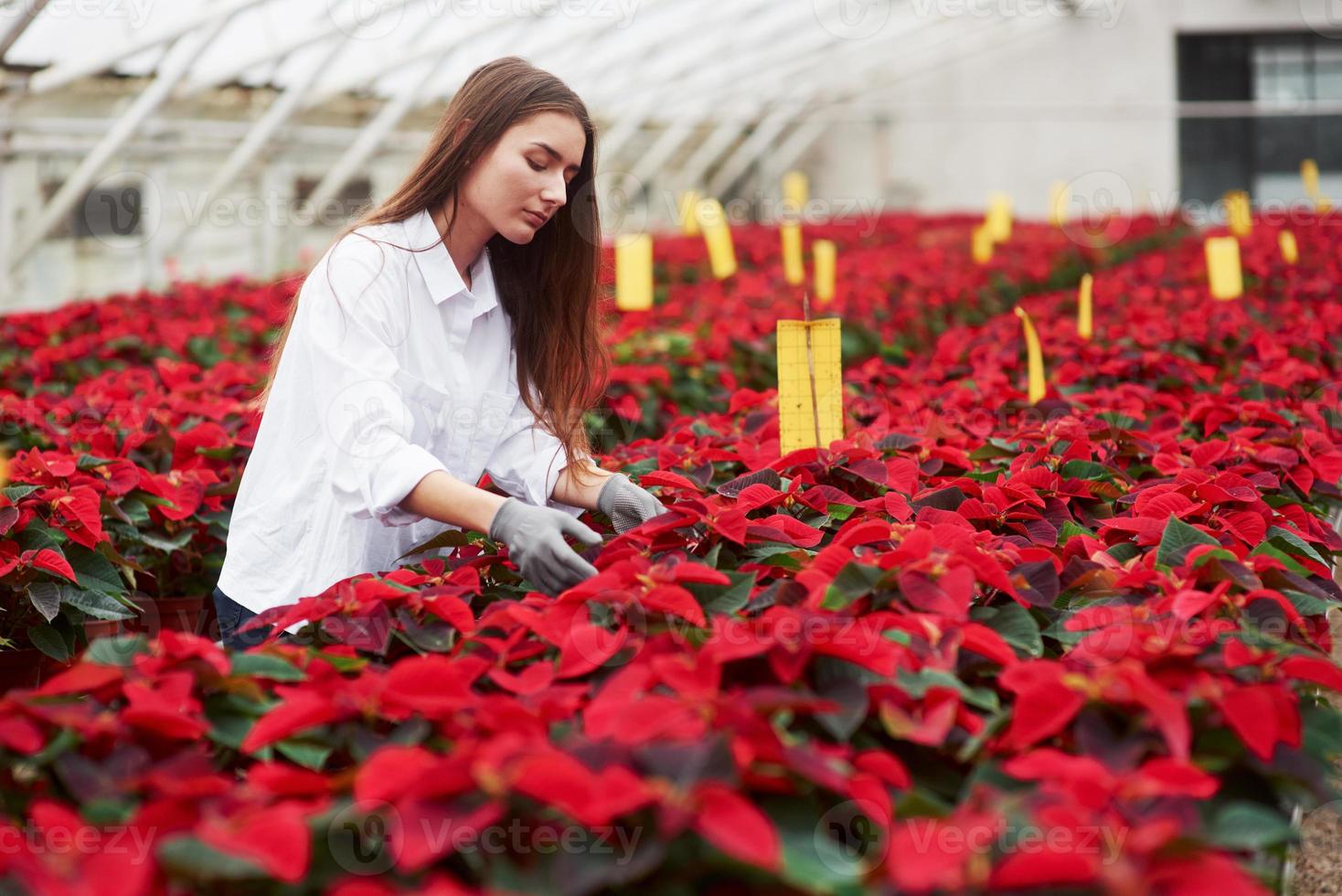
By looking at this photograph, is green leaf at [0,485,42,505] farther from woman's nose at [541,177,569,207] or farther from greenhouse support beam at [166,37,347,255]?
greenhouse support beam at [166,37,347,255]

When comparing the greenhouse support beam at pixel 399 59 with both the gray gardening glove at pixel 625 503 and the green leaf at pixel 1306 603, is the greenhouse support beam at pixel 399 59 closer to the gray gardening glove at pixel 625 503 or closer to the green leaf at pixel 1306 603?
the gray gardening glove at pixel 625 503

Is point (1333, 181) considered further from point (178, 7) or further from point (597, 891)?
point (597, 891)

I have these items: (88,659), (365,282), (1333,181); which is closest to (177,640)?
(88,659)

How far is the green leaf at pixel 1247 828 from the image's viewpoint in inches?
33.4

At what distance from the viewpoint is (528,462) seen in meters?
→ 1.89

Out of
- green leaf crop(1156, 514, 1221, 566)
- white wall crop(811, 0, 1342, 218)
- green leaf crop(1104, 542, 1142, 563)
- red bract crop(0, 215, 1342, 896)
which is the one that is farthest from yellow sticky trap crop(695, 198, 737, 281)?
white wall crop(811, 0, 1342, 218)

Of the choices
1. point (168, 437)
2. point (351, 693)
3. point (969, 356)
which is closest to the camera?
point (351, 693)

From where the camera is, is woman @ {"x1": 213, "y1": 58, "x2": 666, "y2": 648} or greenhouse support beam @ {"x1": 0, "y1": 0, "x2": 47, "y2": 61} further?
greenhouse support beam @ {"x1": 0, "y1": 0, "x2": 47, "y2": 61}

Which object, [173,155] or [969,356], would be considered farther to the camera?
[173,155]

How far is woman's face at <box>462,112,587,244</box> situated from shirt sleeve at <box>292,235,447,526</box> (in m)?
0.16

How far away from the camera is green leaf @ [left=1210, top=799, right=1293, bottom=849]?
0.85 meters

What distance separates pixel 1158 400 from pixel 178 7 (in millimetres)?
5270

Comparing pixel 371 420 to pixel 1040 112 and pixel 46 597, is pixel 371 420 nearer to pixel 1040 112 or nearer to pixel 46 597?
pixel 46 597

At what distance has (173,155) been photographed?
26.7 ft
